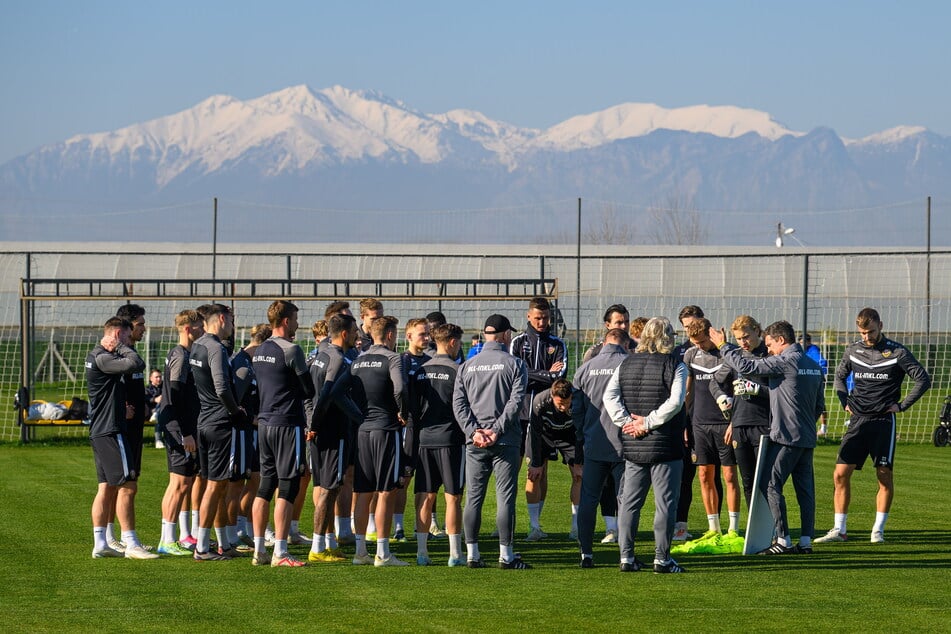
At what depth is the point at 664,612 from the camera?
8586mm

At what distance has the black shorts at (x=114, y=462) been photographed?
1093cm

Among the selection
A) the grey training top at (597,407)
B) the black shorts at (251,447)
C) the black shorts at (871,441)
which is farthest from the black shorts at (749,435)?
the black shorts at (251,447)

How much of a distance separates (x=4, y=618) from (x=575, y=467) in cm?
556

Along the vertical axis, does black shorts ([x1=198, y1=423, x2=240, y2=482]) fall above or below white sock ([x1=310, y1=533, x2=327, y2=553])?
above

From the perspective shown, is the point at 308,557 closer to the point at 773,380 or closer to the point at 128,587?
the point at 128,587

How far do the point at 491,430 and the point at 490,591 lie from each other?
1.40 m

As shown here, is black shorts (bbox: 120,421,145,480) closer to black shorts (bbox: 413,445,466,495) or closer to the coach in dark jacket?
black shorts (bbox: 413,445,466,495)

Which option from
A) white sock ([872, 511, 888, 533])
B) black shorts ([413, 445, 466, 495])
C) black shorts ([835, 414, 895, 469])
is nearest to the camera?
black shorts ([413, 445, 466, 495])

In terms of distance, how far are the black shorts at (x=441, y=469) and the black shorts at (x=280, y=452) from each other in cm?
98

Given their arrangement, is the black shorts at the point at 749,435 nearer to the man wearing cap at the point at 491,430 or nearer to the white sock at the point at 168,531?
the man wearing cap at the point at 491,430

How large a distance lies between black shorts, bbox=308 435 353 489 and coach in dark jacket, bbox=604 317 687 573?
227 cm

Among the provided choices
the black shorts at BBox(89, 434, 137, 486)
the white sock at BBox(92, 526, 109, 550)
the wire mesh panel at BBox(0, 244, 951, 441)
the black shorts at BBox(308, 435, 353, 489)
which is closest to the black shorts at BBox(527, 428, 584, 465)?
the black shorts at BBox(308, 435, 353, 489)

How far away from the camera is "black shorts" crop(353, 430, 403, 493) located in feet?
34.5

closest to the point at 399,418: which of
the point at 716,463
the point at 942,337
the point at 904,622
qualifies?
the point at 716,463
